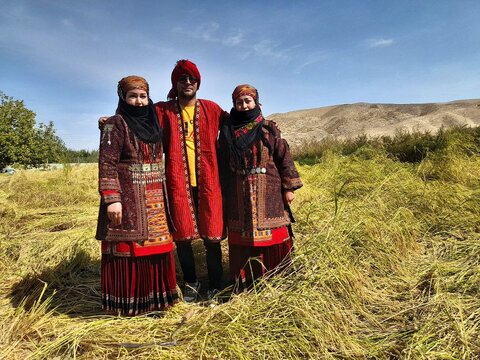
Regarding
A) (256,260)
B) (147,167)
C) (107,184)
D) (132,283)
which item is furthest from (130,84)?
(256,260)

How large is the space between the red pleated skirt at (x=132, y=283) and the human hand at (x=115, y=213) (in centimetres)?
23

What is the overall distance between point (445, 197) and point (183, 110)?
10.3ft

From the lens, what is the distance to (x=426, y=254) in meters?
2.80

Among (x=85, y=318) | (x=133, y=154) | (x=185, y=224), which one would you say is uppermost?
(x=133, y=154)

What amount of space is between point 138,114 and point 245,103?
25.9 inches

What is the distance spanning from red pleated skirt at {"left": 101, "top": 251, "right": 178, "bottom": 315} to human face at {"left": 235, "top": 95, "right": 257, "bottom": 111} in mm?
1040

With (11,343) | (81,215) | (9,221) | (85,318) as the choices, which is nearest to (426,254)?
(85,318)

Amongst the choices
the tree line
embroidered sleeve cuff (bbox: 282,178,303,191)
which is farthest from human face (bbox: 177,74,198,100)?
the tree line

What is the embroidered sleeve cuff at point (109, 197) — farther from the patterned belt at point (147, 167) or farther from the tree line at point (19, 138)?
the tree line at point (19, 138)

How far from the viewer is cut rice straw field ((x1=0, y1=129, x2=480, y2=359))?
5.35ft

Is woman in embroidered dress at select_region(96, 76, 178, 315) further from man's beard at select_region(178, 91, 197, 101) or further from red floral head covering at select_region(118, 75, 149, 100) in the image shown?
man's beard at select_region(178, 91, 197, 101)

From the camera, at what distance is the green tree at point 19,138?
1439cm

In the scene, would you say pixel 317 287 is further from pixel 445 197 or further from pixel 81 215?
pixel 81 215

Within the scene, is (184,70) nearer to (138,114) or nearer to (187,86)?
(187,86)
